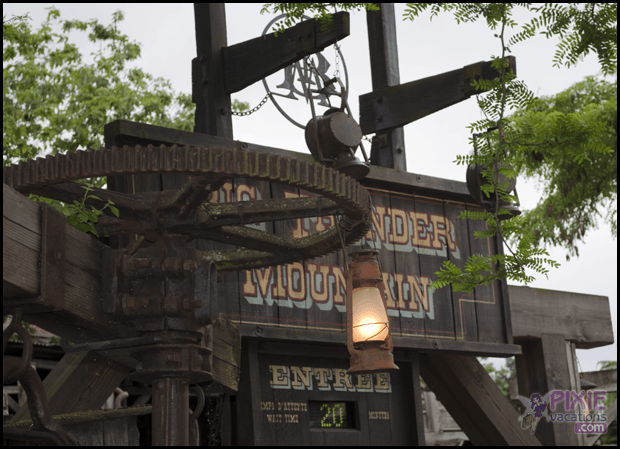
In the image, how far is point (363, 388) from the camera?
6547 millimetres

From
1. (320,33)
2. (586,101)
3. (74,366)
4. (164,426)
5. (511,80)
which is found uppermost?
(586,101)

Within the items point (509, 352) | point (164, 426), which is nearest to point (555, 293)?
point (509, 352)

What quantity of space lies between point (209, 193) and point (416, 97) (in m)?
3.98

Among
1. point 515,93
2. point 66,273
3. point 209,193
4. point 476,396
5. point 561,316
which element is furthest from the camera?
point 561,316

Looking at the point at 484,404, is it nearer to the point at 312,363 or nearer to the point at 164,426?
the point at 312,363

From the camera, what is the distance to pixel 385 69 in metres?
7.51

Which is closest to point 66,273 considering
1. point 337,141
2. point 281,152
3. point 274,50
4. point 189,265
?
point 189,265

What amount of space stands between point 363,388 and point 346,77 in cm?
276

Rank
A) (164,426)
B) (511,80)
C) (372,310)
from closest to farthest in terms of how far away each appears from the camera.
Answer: (164,426) → (372,310) → (511,80)

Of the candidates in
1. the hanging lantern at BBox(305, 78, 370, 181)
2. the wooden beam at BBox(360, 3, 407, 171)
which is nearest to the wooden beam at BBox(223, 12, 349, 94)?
the hanging lantern at BBox(305, 78, 370, 181)

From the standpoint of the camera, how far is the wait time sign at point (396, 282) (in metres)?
5.91

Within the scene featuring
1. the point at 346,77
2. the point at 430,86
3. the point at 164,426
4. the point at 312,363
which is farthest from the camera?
the point at 346,77

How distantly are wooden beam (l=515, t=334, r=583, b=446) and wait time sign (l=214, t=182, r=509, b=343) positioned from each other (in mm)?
1094

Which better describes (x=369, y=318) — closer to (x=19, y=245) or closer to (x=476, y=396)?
(x=19, y=245)
